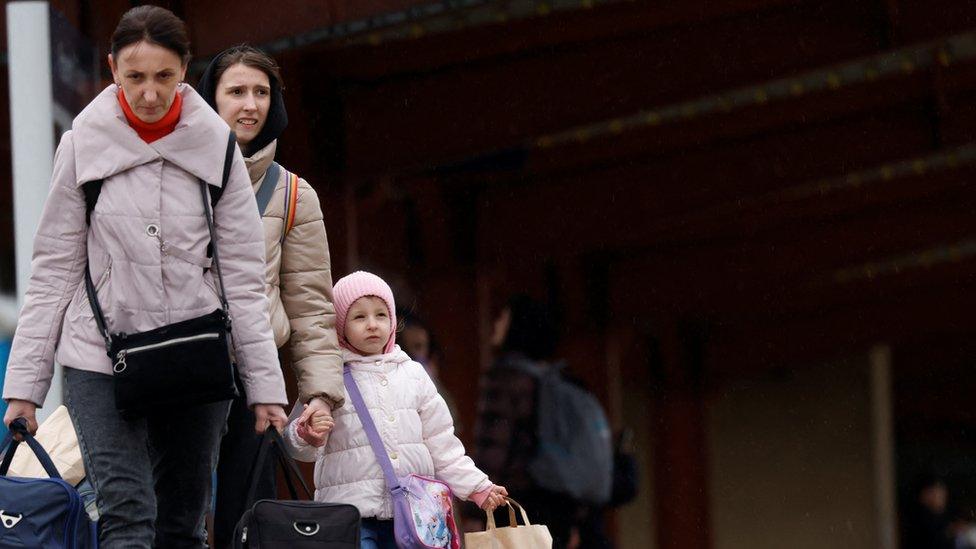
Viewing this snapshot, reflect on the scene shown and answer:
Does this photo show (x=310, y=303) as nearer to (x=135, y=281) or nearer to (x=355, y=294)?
(x=355, y=294)

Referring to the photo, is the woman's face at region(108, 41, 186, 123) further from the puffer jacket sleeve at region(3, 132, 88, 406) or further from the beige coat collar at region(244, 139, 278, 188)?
the beige coat collar at region(244, 139, 278, 188)

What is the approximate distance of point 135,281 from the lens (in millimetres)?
4660

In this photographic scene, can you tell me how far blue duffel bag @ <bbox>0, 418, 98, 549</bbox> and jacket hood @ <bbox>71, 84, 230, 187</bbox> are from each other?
2.41ft

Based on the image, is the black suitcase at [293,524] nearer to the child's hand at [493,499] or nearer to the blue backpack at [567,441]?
the child's hand at [493,499]

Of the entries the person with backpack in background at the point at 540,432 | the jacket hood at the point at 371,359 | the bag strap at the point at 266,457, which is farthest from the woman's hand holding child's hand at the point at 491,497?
the person with backpack in background at the point at 540,432

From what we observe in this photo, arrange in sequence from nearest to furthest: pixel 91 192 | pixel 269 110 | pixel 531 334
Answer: pixel 91 192, pixel 269 110, pixel 531 334

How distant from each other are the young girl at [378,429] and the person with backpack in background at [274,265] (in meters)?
0.14

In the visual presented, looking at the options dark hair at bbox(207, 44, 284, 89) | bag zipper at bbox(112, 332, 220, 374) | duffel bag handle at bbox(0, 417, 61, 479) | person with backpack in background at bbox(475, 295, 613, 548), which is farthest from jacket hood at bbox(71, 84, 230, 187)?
person with backpack in background at bbox(475, 295, 613, 548)

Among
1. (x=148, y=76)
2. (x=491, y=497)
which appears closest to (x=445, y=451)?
(x=491, y=497)

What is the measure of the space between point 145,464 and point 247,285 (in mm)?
539

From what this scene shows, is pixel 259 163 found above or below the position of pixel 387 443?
above

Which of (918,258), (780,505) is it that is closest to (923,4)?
(918,258)

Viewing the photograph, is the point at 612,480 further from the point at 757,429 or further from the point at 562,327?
the point at 757,429

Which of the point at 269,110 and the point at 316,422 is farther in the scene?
the point at 269,110
